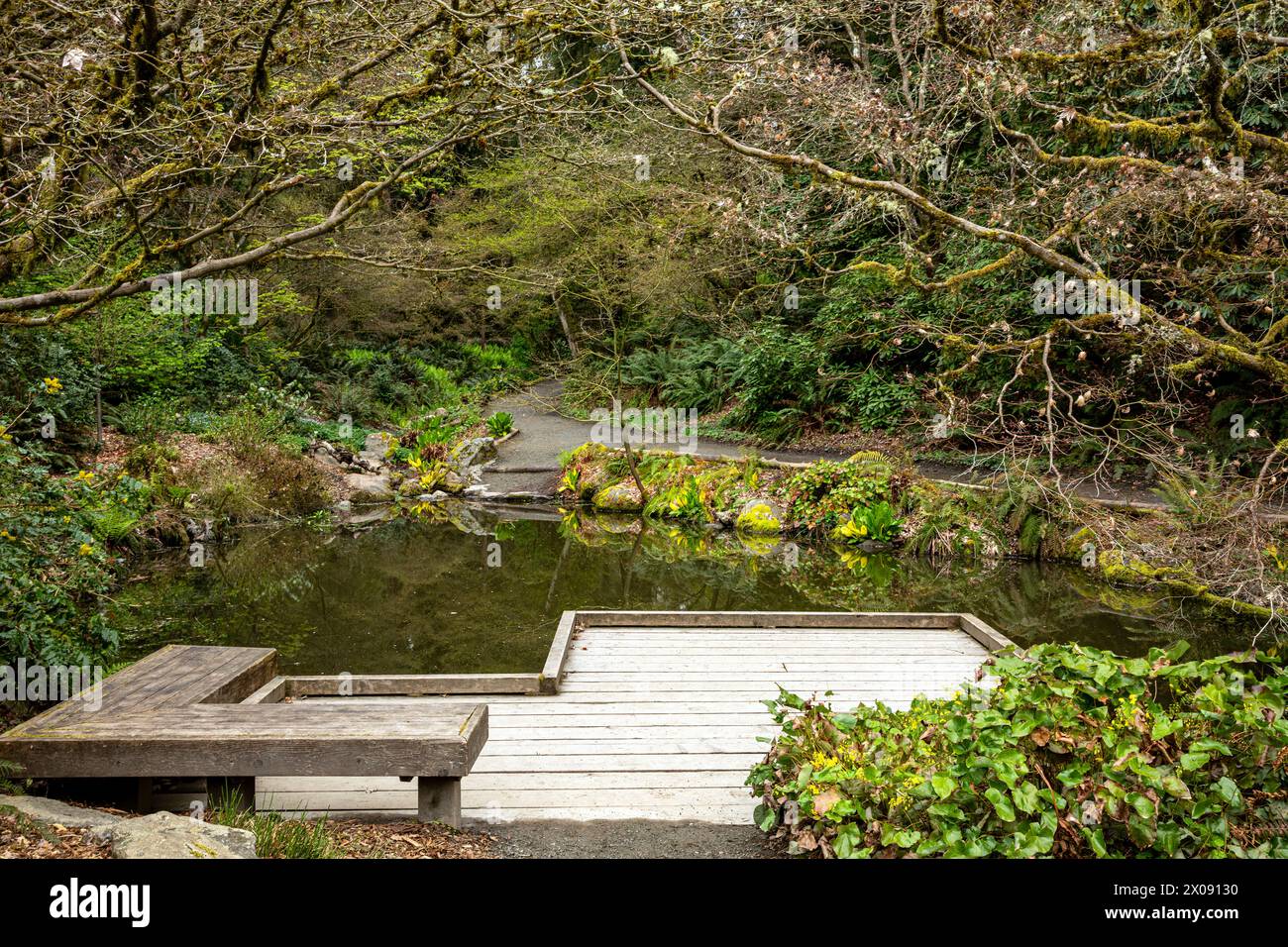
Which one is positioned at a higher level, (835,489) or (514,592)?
(835,489)

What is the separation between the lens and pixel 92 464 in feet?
36.3

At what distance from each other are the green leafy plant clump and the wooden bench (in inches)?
50.0

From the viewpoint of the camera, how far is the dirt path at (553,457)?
1255 centimetres

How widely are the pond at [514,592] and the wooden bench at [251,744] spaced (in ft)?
11.3

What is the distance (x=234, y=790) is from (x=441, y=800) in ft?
2.44

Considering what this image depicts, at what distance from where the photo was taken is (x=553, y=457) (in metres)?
18.2

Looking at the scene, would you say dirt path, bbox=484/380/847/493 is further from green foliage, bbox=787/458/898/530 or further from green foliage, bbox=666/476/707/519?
green foliage, bbox=787/458/898/530

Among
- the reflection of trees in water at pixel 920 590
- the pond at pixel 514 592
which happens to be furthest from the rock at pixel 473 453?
the reflection of trees in water at pixel 920 590

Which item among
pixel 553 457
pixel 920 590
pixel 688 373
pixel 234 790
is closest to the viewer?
pixel 234 790

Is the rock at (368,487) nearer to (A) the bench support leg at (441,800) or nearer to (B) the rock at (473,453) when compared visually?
(B) the rock at (473,453)

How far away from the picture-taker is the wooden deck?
362 centimetres

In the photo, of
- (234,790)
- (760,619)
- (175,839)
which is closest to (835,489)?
(760,619)

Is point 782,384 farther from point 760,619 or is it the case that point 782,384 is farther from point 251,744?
point 251,744

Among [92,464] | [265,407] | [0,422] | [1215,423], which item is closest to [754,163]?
[1215,423]
